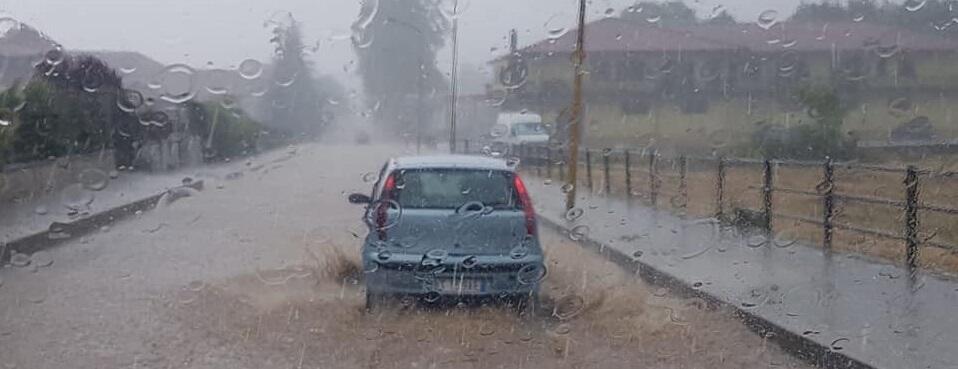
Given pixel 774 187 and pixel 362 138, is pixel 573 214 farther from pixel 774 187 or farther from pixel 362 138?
pixel 362 138

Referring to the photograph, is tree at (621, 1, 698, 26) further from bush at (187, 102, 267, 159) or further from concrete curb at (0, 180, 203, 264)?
bush at (187, 102, 267, 159)

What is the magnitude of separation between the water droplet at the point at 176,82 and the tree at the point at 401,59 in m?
3.09

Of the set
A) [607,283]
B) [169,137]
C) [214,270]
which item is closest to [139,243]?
[214,270]

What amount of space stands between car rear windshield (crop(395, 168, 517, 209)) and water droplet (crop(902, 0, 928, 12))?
7107mm

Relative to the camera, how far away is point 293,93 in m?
25.4

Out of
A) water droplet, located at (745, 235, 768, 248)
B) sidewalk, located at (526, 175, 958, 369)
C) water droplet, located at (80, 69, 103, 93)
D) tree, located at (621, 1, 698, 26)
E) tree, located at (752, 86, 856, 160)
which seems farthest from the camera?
water droplet, located at (80, 69, 103, 93)

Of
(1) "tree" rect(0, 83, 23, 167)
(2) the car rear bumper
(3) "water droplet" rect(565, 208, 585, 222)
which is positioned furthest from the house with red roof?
(1) "tree" rect(0, 83, 23, 167)

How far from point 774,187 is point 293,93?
1374cm

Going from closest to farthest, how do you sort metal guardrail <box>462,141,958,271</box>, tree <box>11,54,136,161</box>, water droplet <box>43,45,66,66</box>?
metal guardrail <box>462,141,958,271</box> < tree <box>11,54,136,161</box> < water droplet <box>43,45,66,66</box>

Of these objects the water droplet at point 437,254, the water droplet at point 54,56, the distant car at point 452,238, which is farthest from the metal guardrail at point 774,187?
the water droplet at point 54,56

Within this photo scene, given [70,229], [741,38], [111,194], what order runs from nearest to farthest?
[70,229]
[741,38]
[111,194]

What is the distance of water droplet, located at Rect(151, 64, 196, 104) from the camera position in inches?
795

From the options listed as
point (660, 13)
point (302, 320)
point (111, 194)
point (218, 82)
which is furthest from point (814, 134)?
point (111, 194)

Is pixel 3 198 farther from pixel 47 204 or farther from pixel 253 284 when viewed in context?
pixel 253 284
